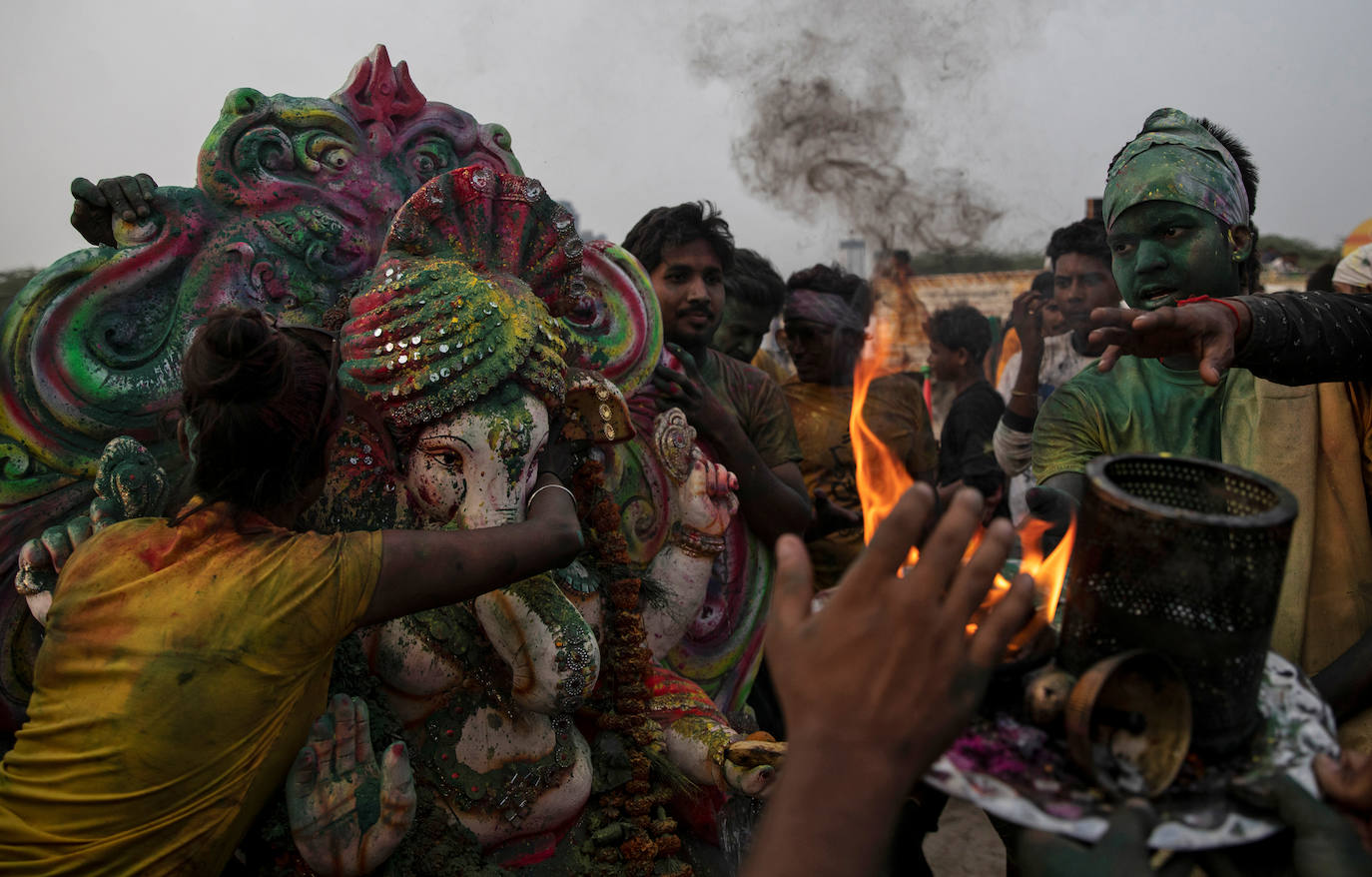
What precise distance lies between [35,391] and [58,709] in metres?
0.88

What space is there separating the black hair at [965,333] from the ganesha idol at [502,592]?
4198mm

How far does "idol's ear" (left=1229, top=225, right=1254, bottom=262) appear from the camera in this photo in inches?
99.7

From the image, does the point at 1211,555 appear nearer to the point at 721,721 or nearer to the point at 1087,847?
the point at 1087,847

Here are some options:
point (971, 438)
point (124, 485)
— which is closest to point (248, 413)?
point (124, 485)

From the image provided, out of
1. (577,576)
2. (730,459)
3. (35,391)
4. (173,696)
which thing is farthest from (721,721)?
(35,391)

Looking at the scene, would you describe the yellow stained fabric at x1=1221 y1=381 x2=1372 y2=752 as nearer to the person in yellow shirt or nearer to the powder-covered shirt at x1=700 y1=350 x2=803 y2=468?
the powder-covered shirt at x1=700 y1=350 x2=803 y2=468

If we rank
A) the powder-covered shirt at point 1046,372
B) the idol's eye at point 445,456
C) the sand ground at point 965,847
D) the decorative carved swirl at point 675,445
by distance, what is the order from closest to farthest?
the idol's eye at point 445,456
the decorative carved swirl at point 675,445
the sand ground at point 965,847
the powder-covered shirt at point 1046,372

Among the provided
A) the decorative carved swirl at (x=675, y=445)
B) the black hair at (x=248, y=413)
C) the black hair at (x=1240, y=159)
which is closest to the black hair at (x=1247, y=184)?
the black hair at (x=1240, y=159)

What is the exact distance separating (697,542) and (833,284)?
2775mm

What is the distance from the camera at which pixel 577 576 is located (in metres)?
2.61

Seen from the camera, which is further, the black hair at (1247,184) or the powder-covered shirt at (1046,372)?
the powder-covered shirt at (1046,372)

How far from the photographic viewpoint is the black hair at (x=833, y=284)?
17.4ft

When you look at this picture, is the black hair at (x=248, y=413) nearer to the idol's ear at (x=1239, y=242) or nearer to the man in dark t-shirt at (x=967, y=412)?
the idol's ear at (x=1239, y=242)

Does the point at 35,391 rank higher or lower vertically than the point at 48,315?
lower
